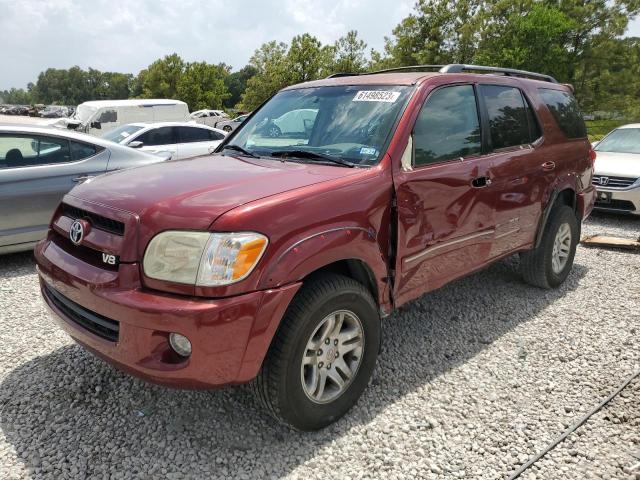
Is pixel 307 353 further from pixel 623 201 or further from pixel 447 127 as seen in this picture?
pixel 623 201

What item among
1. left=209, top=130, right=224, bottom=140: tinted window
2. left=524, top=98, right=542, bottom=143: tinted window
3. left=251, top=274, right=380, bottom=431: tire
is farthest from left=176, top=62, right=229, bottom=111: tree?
left=251, top=274, right=380, bottom=431: tire

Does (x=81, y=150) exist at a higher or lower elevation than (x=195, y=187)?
lower

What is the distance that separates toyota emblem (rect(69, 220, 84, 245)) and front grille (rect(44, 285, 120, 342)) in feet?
1.08

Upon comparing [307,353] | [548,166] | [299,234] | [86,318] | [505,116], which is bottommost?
[307,353]

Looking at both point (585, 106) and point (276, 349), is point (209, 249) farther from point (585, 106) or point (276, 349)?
point (585, 106)

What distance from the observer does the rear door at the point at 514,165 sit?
3758 mm

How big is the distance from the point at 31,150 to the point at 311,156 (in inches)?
148

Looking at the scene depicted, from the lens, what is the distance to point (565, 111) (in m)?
4.76

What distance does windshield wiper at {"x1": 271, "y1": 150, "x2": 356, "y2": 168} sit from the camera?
2936 millimetres

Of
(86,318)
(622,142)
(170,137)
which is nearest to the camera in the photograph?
(86,318)

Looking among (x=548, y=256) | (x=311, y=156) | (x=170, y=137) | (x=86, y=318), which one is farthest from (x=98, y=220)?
(x=170, y=137)

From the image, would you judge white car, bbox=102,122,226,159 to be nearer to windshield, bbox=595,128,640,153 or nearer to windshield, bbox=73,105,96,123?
windshield, bbox=595,128,640,153

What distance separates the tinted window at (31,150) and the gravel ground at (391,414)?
1869 mm

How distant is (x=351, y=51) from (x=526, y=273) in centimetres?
3590
